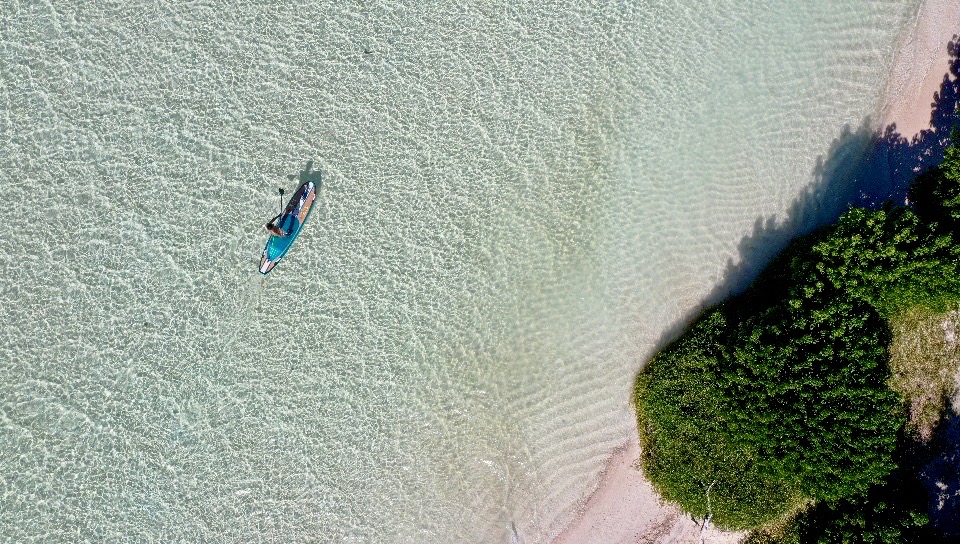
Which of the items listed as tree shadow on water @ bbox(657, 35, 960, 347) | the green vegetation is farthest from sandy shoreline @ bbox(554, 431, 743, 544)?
tree shadow on water @ bbox(657, 35, 960, 347)

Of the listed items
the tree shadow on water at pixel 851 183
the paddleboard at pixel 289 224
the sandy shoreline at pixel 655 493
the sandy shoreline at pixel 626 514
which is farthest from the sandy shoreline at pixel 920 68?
the paddleboard at pixel 289 224

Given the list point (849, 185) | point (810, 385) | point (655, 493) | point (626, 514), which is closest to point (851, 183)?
point (849, 185)

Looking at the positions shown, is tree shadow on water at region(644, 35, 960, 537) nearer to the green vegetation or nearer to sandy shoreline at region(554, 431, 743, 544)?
the green vegetation

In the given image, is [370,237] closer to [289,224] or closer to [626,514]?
[289,224]

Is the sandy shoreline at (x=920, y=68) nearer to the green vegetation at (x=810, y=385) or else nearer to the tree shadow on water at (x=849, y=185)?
the tree shadow on water at (x=849, y=185)

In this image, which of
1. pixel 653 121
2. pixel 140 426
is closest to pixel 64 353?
pixel 140 426

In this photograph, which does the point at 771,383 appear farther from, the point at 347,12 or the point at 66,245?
the point at 66,245
